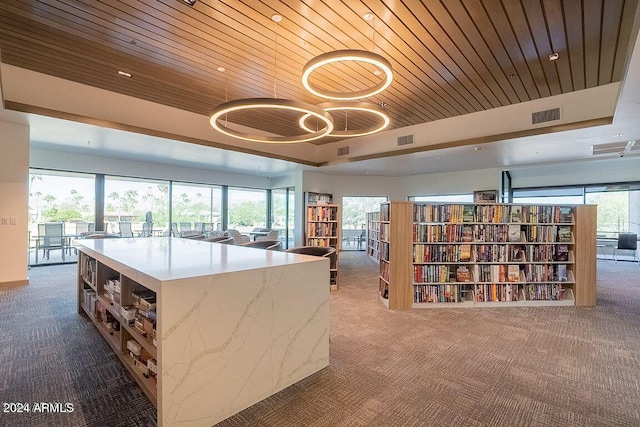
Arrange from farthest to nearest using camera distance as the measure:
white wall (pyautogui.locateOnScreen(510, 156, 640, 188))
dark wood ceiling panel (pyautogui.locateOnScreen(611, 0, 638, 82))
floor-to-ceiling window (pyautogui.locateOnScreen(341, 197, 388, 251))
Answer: floor-to-ceiling window (pyautogui.locateOnScreen(341, 197, 388, 251)), white wall (pyautogui.locateOnScreen(510, 156, 640, 188)), dark wood ceiling panel (pyautogui.locateOnScreen(611, 0, 638, 82))

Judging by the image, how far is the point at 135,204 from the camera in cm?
984

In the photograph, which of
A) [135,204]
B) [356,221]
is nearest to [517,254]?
[356,221]

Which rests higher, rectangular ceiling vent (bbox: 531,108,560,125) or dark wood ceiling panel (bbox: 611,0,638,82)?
dark wood ceiling panel (bbox: 611,0,638,82)

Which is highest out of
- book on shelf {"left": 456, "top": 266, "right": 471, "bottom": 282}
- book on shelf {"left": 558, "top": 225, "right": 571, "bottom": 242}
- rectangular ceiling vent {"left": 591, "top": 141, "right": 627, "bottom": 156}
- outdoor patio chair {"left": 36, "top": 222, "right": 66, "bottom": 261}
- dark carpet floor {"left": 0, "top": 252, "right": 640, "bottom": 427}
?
rectangular ceiling vent {"left": 591, "top": 141, "right": 627, "bottom": 156}

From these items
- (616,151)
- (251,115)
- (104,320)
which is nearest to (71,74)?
(251,115)

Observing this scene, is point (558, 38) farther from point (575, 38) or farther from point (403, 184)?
point (403, 184)

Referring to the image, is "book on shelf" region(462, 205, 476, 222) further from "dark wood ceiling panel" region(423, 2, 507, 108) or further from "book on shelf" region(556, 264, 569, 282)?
"dark wood ceiling panel" region(423, 2, 507, 108)

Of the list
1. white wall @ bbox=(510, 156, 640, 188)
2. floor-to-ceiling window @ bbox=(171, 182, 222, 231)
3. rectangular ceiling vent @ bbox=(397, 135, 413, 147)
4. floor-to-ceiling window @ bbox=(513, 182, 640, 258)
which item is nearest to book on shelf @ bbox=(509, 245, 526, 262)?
rectangular ceiling vent @ bbox=(397, 135, 413, 147)

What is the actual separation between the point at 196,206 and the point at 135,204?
6.58 feet

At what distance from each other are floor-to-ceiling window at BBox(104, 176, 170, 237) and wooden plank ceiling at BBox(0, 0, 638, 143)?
498 cm

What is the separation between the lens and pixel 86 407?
2277mm

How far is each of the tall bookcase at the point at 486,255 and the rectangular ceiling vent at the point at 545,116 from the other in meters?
1.65

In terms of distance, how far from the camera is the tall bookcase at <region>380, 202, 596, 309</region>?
4.85 m

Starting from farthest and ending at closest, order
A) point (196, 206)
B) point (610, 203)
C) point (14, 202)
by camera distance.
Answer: point (196, 206), point (610, 203), point (14, 202)
